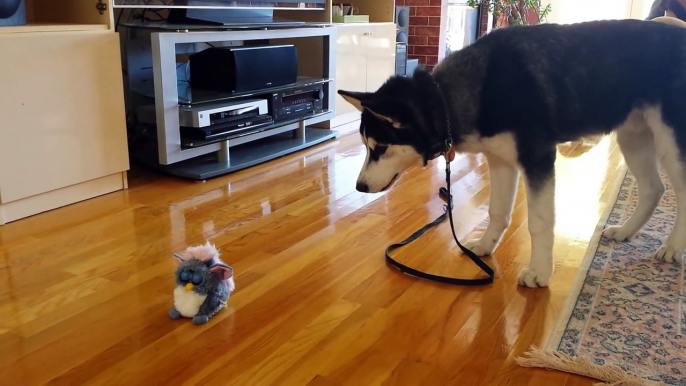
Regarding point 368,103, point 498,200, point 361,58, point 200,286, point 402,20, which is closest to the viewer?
point 200,286

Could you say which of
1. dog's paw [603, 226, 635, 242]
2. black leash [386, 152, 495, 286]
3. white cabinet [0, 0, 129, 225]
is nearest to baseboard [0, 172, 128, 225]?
white cabinet [0, 0, 129, 225]

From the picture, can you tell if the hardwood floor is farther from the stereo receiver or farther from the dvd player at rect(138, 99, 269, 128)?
the stereo receiver

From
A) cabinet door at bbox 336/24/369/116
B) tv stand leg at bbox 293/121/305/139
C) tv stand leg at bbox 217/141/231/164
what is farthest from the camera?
cabinet door at bbox 336/24/369/116

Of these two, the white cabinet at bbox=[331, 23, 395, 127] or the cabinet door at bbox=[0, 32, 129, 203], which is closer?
the cabinet door at bbox=[0, 32, 129, 203]

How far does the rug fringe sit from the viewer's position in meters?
1.21

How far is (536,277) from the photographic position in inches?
64.6

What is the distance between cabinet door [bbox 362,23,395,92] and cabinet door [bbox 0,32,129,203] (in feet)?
6.50

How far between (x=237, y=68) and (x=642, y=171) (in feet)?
5.72

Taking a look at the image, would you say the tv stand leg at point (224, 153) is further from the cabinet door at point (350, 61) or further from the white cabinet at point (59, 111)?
the cabinet door at point (350, 61)

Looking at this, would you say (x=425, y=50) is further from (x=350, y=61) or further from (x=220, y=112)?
(x=220, y=112)

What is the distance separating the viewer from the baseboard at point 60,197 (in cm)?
212

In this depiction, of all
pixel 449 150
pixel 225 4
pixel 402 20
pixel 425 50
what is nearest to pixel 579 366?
pixel 449 150

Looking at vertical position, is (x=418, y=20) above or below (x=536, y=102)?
above

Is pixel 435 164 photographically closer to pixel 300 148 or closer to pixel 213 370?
pixel 300 148
